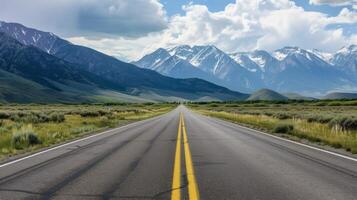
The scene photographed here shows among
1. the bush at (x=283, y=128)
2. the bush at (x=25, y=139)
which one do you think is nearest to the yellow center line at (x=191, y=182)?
the bush at (x=25, y=139)

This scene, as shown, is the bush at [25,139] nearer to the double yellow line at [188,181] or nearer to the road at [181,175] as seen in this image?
the road at [181,175]

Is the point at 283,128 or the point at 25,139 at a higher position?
the point at 283,128

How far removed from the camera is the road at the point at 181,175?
27.7 feet

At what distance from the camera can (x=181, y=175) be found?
10.5 metres

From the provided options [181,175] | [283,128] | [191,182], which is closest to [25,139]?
[181,175]

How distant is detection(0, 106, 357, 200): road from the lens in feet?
27.7

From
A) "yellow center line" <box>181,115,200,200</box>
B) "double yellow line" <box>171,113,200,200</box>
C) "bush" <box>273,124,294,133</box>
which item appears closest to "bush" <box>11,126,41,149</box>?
"double yellow line" <box>171,113,200,200</box>

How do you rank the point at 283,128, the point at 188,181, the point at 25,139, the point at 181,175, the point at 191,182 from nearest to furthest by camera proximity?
the point at 191,182
the point at 188,181
the point at 181,175
the point at 25,139
the point at 283,128

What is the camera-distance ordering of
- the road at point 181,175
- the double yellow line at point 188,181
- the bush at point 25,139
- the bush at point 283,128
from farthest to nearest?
1. the bush at point 283,128
2. the bush at point 25,139
3. the road at point 181,175
4. the double yellow line at point 188,181

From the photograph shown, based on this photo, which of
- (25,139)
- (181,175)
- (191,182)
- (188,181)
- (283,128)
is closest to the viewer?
(191,182)

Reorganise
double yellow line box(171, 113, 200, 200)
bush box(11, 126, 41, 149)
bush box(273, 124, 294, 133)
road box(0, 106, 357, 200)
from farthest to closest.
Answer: bush box(273, 124, 294, 133) → bush box(11, 126, 41, 149) → road box(0, 106, 357, 200) → double yellow line box(171, 113, 200, 200)

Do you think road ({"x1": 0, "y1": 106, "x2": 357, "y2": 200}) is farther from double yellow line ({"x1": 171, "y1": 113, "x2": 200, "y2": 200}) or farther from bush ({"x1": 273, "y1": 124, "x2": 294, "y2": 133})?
bush ({"x1": 273, "y1": 124, "x2": 294, "y2": 133})

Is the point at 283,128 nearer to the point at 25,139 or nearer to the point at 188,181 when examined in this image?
the point at 25,139

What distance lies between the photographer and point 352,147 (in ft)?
54.2
